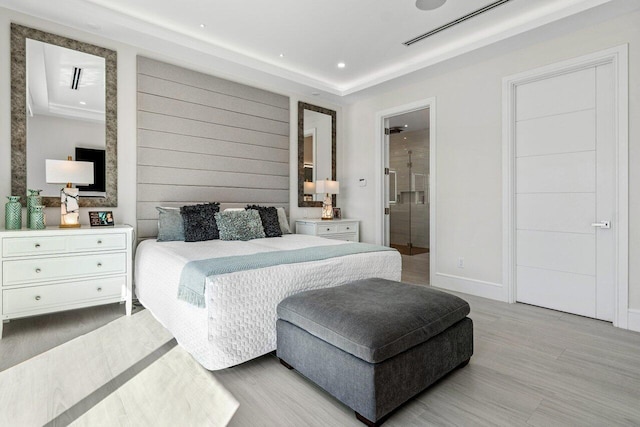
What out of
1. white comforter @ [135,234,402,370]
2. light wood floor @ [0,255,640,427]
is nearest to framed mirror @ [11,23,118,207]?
white comforter @ [135,234,402,370]

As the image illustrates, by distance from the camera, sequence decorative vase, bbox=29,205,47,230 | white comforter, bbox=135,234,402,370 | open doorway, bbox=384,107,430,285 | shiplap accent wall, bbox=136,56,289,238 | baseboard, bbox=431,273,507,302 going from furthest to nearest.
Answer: open doorway, bbox=384,107,430,285 → baseboard, bbox=431,273,507,302 → shiplap accent wall, bbox=136,56,289,238 → decorative vase, bbox=29,205,47,230 → white comforter, bbox=135,234,402,370

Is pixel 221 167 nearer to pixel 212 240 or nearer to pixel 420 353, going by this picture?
pixel 212 240

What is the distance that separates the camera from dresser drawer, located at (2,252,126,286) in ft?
8.18

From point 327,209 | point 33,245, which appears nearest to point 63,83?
point 33,245

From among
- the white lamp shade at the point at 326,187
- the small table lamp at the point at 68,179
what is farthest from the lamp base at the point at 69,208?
the white lamp shade at the point at 326,187

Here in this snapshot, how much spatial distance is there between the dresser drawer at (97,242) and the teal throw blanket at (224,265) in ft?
→ 3.59

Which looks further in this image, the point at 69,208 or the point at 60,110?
the point at 60,110

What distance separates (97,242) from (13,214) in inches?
24.5

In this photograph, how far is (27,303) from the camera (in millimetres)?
2551

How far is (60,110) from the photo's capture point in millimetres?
3041

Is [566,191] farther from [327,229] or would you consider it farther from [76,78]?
[76,78]

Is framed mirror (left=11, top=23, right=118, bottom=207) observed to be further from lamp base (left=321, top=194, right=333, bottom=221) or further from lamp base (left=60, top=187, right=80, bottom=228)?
lamp base (left=321, top=194, right=333, bottom=221)

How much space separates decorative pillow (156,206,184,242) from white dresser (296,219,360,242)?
170cm

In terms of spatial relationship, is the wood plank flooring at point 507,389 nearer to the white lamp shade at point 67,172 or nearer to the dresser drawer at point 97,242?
the dresser drawer at point 97,242
